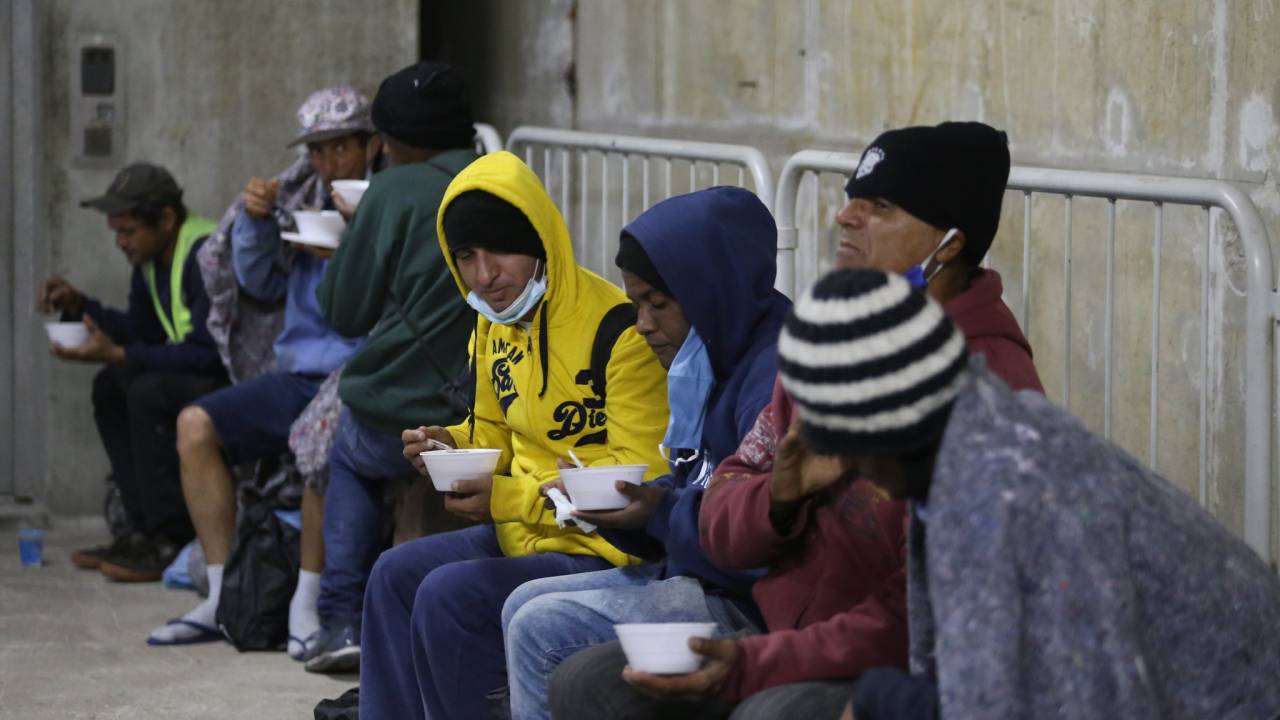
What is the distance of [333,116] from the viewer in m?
5.89

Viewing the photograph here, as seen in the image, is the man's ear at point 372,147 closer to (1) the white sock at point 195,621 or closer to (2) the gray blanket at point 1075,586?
(1) the white sock at point 195,621

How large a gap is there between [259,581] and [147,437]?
1.06 metres

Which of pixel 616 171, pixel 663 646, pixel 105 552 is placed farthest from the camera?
pixel 616 171

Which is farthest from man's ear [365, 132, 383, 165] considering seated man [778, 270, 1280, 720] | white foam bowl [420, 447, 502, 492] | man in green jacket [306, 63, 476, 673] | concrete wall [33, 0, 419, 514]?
seated man [778, 270, 1280, 720]

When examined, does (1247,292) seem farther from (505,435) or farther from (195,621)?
(195,621)

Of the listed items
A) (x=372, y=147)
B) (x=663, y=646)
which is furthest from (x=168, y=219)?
(x=663, y=646)

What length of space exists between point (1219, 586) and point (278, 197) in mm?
4245

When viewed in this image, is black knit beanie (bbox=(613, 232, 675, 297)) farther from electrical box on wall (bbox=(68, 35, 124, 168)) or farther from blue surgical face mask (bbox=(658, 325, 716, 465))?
electrical box on wall (bbox=(68, 35, 124, 168))

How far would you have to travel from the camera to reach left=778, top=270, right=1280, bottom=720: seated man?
2314mm

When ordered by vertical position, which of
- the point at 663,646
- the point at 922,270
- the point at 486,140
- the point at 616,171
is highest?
the point at 486,140

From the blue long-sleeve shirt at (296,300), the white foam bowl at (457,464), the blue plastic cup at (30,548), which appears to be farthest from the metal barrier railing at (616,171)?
the blue plastic cup at (30,548)

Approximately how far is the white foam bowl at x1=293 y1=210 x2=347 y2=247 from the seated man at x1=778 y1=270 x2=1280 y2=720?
11.0ft

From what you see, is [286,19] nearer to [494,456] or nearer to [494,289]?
[494,289]

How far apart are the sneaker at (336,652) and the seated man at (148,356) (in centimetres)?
141
